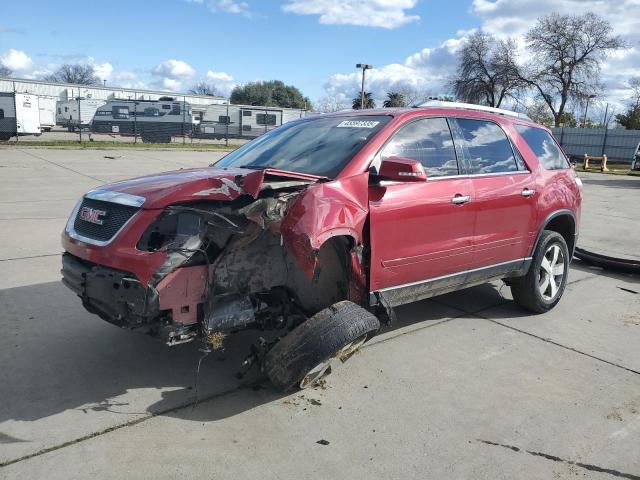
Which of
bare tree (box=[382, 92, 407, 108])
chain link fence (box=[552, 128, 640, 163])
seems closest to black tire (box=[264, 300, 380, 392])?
chain link fence (box=[552, 128, 640, 163])

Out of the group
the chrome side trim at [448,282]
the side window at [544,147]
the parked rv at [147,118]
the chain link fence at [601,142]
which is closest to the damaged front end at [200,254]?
the chrome side trim at [448,282]

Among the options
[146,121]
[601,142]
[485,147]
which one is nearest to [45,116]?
[146,121]

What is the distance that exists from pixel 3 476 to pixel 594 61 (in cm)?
4990

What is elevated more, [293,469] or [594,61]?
[594,61]

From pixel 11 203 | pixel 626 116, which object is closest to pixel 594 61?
pixel 626 116

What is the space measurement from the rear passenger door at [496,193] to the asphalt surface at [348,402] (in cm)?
77

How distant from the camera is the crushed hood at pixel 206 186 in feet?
10.6

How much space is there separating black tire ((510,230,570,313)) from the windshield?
215 centimetres

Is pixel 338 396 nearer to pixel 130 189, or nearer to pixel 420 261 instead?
pixel 420 261

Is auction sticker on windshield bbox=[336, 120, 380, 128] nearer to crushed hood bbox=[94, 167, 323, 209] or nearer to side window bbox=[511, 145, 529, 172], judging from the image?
crushed hood bbox=[94, 167, 323, 209]

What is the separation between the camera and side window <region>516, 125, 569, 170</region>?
5.27 m

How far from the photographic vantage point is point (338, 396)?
11.7ft

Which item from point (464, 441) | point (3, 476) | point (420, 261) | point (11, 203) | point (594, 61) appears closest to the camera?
point (3, 476)

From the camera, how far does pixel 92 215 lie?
353 centimetres
